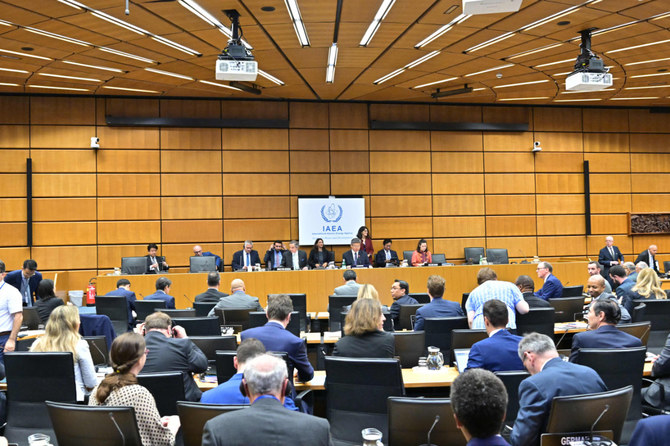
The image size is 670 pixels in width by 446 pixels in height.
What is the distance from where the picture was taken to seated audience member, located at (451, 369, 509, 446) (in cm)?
187

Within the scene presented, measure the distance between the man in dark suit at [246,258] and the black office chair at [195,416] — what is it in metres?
8.63

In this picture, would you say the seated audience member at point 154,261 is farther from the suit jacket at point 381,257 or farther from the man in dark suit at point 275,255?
the suit jacket at point 381,257

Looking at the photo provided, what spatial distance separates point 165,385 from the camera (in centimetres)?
325

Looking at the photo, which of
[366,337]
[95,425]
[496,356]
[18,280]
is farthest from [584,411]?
[18,280]

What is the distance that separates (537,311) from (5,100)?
11.1m

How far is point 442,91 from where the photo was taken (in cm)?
1198

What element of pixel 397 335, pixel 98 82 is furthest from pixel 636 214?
pixel 98 82

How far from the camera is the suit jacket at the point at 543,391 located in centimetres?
264

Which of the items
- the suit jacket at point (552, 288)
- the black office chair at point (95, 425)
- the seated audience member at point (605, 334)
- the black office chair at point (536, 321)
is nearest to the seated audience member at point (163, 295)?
the black office chair at point (536, 321)

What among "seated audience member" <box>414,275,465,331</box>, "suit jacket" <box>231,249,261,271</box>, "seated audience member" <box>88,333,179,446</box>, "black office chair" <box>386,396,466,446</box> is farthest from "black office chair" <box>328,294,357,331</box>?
"suit jacket" <box>231,249,261,271</box>

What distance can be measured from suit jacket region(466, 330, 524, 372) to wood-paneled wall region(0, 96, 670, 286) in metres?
9.01

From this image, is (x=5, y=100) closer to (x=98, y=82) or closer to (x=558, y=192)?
(x=98, y=82)

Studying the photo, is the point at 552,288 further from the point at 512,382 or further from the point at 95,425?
the point at 95,425

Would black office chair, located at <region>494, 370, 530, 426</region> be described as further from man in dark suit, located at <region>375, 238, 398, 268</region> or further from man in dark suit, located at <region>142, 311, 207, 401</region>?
man in dark suit, located at <region>375, 238, 398, 268</region>
